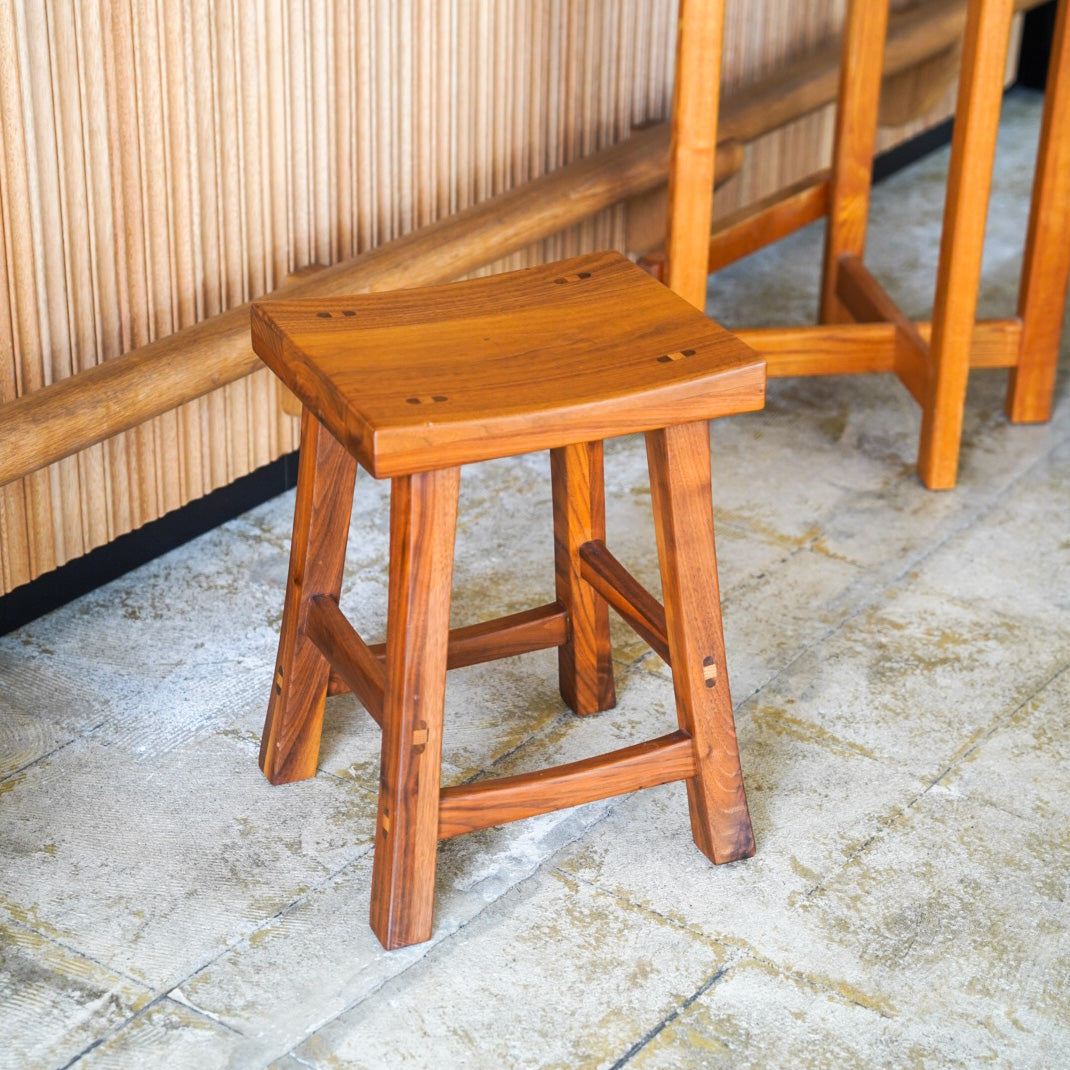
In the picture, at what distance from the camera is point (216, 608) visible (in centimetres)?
196

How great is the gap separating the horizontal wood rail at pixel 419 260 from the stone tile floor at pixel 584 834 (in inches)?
12.3

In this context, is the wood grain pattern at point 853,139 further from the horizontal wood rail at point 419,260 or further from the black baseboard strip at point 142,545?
the black baseboard strip at point 142,545

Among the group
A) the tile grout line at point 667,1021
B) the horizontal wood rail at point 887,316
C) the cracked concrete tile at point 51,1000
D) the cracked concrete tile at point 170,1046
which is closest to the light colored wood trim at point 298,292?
the horizontal wood rail at point 887,316

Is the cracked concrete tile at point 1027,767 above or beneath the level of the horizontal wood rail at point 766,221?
beneath

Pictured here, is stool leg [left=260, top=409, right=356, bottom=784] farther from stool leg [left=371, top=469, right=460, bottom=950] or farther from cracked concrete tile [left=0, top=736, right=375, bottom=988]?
stool leg [left=371, top=469, right=460, bottom=950]

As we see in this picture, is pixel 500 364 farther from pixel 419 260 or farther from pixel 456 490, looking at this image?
pixel 419 260

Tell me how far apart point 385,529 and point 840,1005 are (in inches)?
41.4

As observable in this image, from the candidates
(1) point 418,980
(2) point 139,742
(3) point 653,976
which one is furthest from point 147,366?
(3) point 653,976

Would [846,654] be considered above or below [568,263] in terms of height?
below

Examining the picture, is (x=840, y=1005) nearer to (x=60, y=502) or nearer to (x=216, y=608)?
(x=216, y=608)

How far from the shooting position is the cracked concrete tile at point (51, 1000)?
1.28 metres

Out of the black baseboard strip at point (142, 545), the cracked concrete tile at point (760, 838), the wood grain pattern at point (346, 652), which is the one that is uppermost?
the wood grain pattern at point (346, 652)

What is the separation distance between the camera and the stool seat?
4.04ft

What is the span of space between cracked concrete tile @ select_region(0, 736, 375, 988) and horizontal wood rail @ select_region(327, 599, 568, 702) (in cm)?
15
